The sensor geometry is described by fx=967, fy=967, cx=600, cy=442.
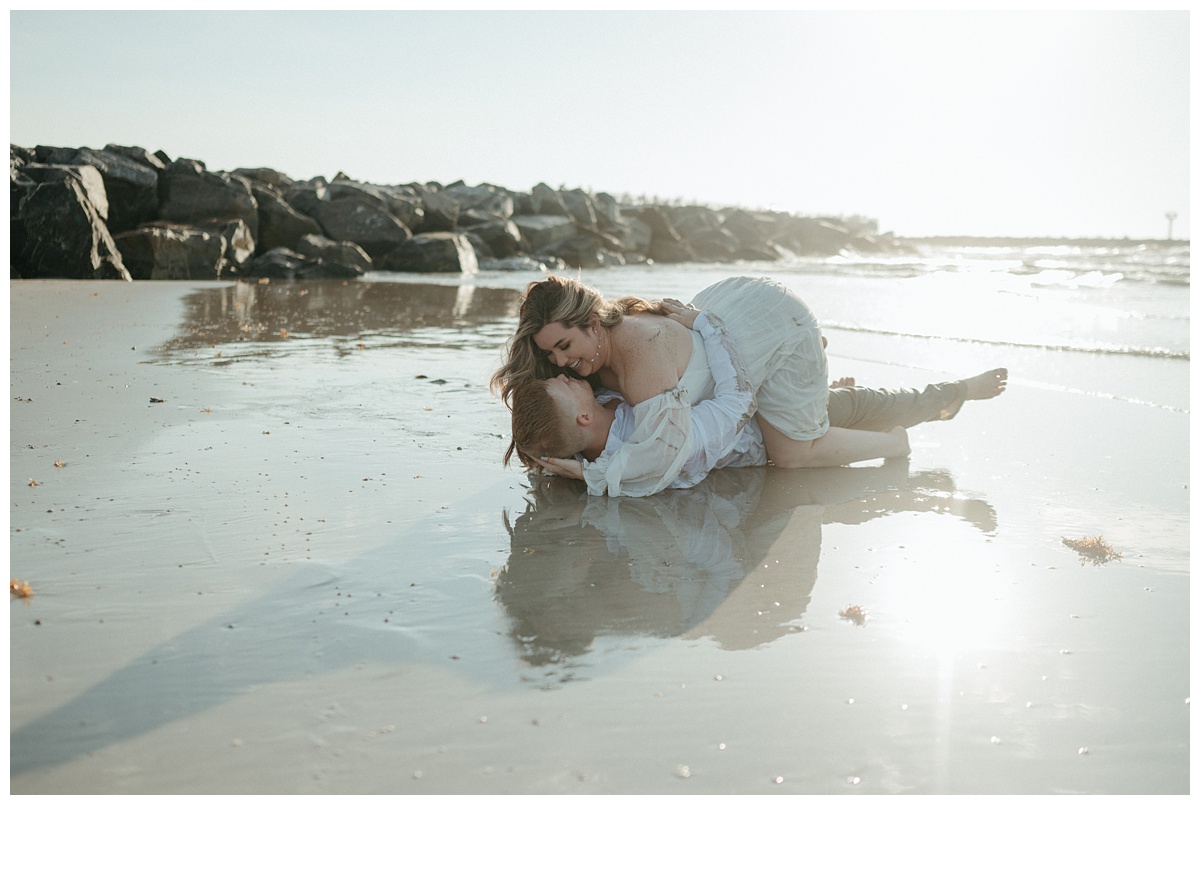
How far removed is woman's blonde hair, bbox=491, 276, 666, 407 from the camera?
4.20 metres

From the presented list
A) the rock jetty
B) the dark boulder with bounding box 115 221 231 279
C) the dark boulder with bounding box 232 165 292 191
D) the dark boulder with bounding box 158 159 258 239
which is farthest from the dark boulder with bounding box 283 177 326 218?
the dark boulder with bounding box 115 221 231 279

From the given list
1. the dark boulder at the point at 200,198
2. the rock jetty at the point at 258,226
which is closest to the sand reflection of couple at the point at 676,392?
the rock jetty at the point at 258,226

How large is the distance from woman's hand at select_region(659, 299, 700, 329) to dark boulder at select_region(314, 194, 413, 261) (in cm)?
1712

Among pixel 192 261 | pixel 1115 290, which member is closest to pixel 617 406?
pixel 192 261

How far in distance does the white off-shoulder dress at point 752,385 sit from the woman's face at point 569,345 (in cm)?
31

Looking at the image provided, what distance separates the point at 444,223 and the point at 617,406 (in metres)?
21.1

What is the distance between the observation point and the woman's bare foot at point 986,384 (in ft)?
18.3

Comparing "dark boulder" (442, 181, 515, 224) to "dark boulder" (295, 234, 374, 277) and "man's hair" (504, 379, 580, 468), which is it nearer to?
"dark boulder" (295, 234, 374, 277)

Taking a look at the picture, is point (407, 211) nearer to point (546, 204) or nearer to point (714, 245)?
point (546, 204)

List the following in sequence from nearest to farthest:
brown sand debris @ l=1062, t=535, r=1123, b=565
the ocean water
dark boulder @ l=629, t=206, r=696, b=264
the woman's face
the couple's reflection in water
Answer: the couple's reflection in water
brown sand debris @ l=1062, t=535, r=1123, b=565
the woman's face
the ocean water
dark boulder @ l=629, t=206, r=696, b=264

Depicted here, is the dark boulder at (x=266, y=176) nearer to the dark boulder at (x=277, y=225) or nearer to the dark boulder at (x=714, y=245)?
the dark boulder at (x=277, y=225)

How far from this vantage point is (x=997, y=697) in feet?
8.43
